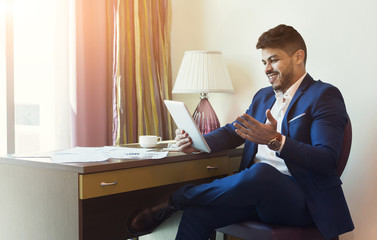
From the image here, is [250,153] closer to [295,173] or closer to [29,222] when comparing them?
[295,173]

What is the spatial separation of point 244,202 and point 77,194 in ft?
1.96

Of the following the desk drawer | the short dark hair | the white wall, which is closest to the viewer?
the desk drawer

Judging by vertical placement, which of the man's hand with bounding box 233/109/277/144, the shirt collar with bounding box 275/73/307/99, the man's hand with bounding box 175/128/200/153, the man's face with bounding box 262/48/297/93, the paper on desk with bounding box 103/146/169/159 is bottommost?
the paper on desk with bounding box 103/146/169/159

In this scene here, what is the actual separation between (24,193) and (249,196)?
85 cm

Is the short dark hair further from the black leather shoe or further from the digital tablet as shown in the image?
the black leather shoe

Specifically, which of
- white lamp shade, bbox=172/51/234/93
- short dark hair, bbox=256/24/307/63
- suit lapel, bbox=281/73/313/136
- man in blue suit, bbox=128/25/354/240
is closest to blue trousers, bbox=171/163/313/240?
man in blue suit, bbox=128/25/354/240

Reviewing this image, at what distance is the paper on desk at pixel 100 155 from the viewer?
5.27ft

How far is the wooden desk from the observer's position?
1499 mm

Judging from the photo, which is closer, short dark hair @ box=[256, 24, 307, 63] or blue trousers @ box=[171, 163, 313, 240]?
blue trousers @ box=[171, 163, 313, 240]

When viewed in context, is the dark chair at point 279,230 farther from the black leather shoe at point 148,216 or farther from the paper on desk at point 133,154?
the paper on desk at point 133,154

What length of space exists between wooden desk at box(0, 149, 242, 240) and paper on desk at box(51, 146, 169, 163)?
1.5 inches

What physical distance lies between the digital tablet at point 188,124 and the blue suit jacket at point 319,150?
1.15 ft

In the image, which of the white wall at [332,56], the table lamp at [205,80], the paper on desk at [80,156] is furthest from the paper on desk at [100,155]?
the white wall at [332,56]

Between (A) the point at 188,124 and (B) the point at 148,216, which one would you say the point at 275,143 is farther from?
(B) the point at 148,216
